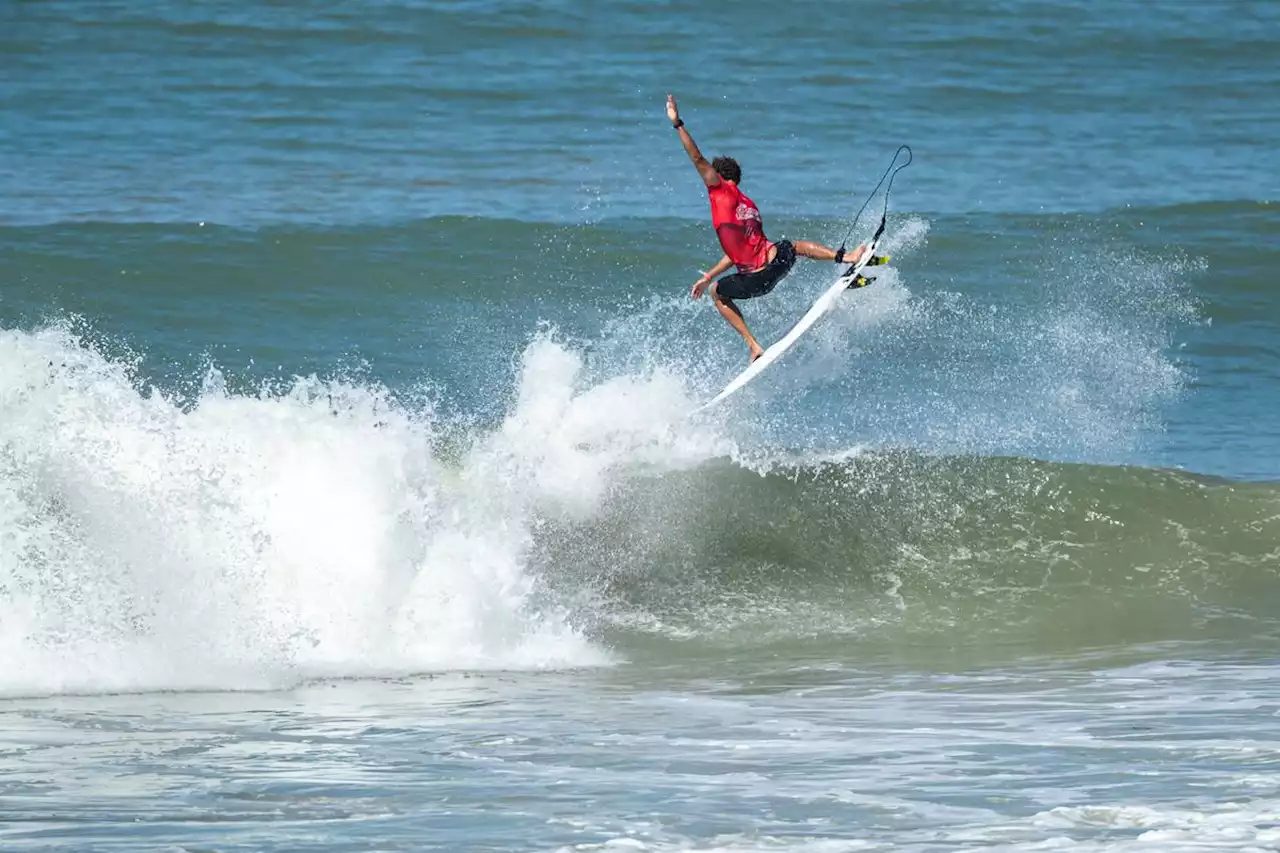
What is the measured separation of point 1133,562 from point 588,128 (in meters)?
13.5

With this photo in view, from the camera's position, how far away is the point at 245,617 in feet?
29.9

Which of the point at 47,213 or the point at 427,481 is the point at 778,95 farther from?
the point at 427,481

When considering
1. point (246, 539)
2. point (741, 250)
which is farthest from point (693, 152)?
point (246, 539)

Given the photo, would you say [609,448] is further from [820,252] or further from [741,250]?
Result: [820,252]

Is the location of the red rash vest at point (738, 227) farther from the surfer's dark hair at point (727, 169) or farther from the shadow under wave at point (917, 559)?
the shadow under wave at point (917, 559)

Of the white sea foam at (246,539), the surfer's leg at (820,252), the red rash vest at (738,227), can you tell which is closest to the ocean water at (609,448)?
the white sea foam at (246,539)

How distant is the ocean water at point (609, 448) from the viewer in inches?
264

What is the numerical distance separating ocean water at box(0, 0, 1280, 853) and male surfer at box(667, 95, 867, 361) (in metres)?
1.08

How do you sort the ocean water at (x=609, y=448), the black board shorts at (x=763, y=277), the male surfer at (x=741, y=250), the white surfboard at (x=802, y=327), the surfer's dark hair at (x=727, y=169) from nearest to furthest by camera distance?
the ocean water at (x=609, y=448) → the surfer's dark hair at (x=727, y=169) → the male surfer at (x=741, y=250) → the black board shorts at (x=763, y=277) → the white surfboard at (x=802, y=327)

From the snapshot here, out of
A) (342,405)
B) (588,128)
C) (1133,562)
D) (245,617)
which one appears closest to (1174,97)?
(588,128)

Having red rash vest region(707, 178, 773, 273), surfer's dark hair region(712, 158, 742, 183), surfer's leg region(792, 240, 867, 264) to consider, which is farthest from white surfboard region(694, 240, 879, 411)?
surfer's dark hair region(712, 158, 742, 183)

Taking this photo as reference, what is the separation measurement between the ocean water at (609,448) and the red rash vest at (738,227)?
1.33 metres

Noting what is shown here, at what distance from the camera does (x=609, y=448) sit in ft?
38.1

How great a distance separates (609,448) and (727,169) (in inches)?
81.7
